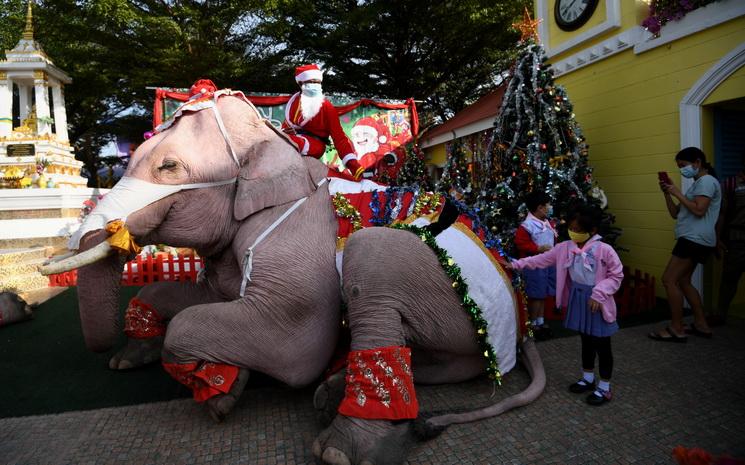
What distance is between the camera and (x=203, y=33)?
1317 centimetres

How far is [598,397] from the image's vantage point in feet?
8.68

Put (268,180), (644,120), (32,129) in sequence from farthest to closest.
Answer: (32,129), (644,120), (268,180)

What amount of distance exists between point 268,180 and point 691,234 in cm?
345

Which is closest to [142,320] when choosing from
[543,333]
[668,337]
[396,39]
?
[543,333]

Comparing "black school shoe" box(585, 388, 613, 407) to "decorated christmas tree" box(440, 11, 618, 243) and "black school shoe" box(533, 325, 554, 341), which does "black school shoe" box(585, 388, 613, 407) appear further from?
"decorated christmas tree" box(440, 11, 618, 243)

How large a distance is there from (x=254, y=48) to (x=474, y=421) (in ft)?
46.5

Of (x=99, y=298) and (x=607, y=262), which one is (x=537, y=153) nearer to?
(x=607, y=262)

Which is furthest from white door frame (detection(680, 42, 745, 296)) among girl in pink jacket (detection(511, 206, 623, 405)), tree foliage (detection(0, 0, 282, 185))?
tree foliage (detection(0, 0, 282, 185))

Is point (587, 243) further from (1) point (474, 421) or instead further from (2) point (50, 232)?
(2) point (50, 232)

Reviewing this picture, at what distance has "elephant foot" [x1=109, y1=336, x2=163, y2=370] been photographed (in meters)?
3.26

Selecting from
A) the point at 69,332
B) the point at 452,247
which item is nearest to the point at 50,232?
the point at 69,332

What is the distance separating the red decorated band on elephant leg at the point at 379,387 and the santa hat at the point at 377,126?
22.8 ft

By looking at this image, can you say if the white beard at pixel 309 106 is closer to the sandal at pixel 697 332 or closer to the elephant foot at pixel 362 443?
the elephant foot at pixel 362 443

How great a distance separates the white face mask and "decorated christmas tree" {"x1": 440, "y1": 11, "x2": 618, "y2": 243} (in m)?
3.70
